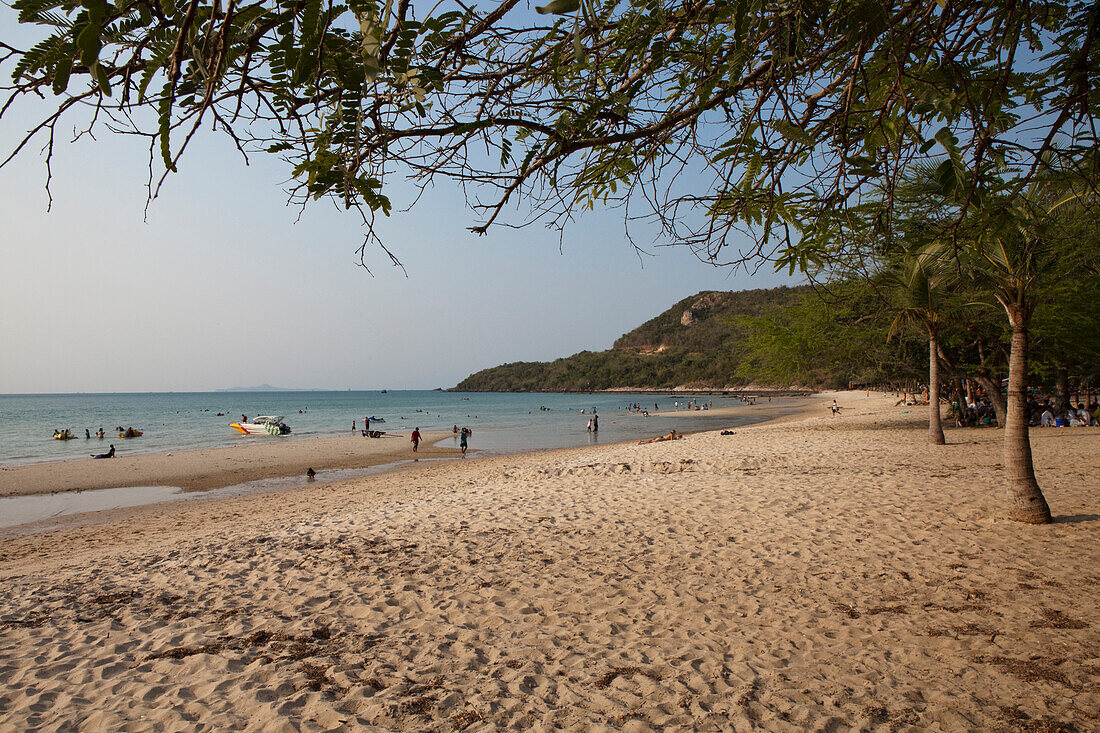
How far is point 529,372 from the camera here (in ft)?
518

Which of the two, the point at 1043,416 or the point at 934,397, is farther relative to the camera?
the point at 1043,416

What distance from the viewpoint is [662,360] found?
120 meters

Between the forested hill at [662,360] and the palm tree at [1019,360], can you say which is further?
the forested hill at [662,360]

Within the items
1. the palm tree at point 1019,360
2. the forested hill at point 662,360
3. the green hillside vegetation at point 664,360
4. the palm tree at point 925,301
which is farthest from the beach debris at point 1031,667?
the forested hill at point 662,360

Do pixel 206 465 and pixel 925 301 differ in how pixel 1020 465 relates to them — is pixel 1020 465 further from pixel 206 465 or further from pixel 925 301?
pixel 206 465

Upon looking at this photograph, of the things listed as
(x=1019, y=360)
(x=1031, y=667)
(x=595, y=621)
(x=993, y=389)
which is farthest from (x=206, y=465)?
(x=993, y=389)

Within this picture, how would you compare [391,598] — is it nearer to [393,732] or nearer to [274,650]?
[274,650]

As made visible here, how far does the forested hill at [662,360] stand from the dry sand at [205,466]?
206 ft

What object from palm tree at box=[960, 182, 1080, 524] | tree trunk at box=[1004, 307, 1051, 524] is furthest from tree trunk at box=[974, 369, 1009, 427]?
tree trunk at box=[1004, 307, 1051, 524]

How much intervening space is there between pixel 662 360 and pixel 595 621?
386 feet

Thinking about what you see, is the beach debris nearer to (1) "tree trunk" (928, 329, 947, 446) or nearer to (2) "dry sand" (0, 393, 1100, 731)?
(2) "dry sand" (0, 393, 1100, 731)

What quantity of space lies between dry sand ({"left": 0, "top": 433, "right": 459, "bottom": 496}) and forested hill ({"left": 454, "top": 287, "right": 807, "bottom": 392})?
206ft

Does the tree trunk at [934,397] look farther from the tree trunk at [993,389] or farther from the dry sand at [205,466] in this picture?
the dry sand at [205,466]

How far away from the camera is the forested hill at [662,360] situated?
100625 mm
